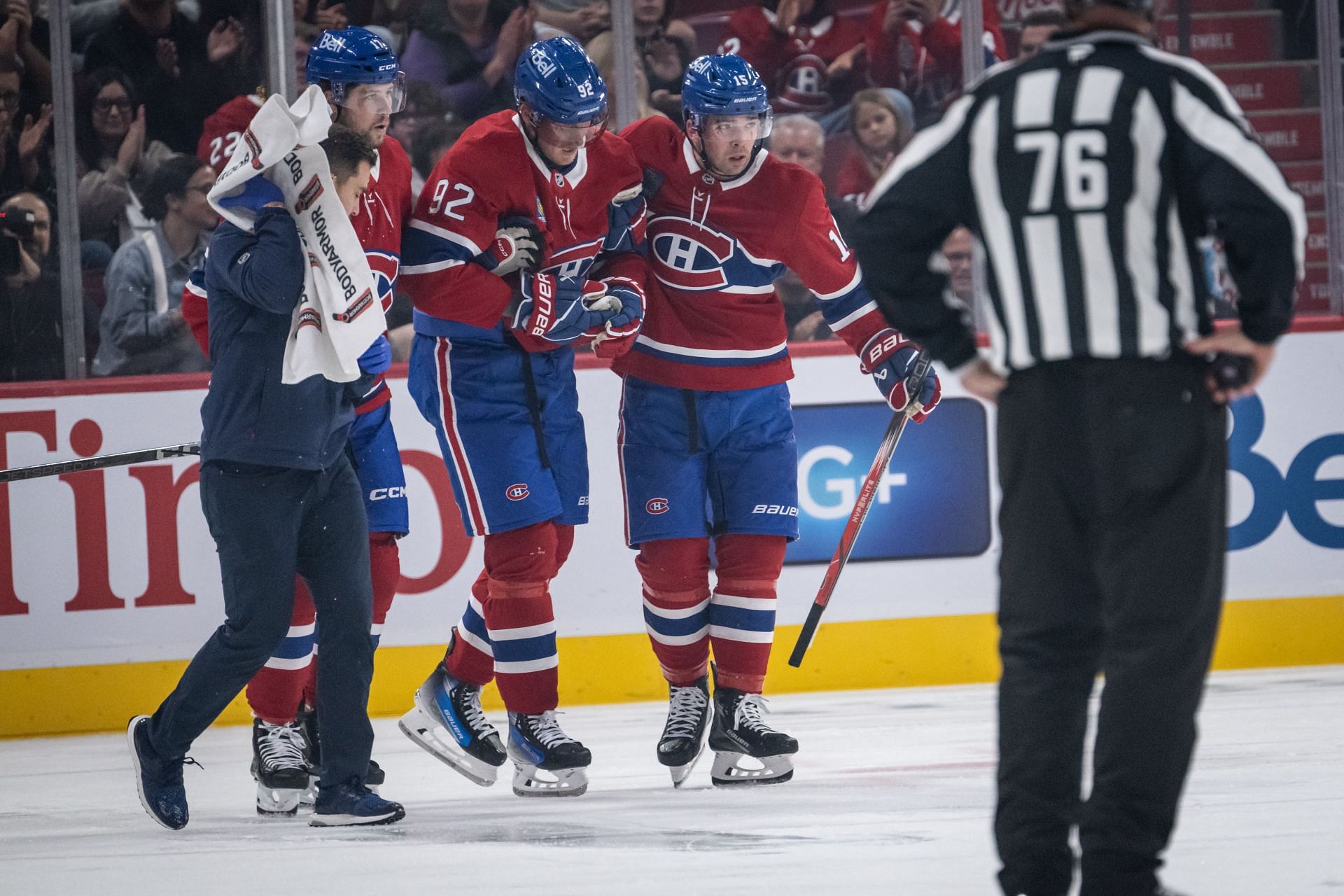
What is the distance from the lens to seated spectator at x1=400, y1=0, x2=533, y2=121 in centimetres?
531

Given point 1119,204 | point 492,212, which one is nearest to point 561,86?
point 492,212

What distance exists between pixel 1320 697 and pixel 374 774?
244cm

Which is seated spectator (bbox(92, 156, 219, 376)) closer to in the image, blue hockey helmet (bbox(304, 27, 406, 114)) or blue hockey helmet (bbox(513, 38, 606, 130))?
blue hockey helmet (bbox(304, 27, 406, 114))

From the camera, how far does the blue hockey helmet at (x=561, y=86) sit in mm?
3303

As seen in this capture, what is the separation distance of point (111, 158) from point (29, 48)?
38 centimetres

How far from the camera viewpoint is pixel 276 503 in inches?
114

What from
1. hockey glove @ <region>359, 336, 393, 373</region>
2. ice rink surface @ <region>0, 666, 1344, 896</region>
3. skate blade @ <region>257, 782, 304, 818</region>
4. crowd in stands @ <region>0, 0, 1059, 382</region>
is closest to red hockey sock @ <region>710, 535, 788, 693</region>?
ice rink surface @ <region>0, 666, 1344, 896</region>

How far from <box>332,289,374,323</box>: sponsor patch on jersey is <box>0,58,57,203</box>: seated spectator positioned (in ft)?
8.08

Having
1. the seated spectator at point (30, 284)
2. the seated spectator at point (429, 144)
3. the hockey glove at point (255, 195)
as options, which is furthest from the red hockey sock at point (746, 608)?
the seated spectator at point (30, 284)

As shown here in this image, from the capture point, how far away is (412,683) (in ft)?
15.7

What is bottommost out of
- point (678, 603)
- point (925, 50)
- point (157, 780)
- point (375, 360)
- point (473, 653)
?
point (157, 780)

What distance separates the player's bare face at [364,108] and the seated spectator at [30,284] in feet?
6.46

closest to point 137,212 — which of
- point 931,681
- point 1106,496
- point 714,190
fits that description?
point 714,190

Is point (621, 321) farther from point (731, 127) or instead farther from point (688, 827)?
point (688, 827)
